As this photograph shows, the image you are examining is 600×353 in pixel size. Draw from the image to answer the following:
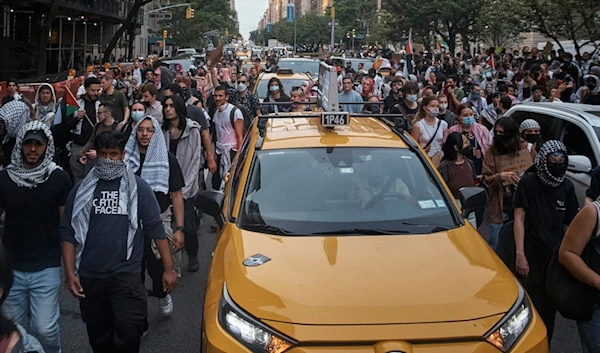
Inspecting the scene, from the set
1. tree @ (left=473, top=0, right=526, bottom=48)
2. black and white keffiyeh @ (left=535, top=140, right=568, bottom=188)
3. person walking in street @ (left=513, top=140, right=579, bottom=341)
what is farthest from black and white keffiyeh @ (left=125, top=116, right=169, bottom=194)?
tree @ (left=473, top=0, right=526, bottom=48)

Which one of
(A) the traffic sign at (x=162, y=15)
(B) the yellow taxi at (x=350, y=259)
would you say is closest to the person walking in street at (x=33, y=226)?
(B) the yellow taxi at (x=350, y=259)

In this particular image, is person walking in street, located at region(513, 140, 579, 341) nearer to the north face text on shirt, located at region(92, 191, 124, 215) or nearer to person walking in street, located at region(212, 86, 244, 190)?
the north face text on shirt, located at region(92, 191, 124, 215)

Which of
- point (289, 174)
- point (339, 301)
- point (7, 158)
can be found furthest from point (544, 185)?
point (7, 158)

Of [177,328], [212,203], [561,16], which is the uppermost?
[561,16]

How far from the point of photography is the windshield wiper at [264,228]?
435 cm

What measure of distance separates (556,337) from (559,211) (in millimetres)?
1405

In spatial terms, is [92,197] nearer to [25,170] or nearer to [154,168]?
[25,170]

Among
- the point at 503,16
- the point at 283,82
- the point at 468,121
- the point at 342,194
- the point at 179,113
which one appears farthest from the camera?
the point at 503,16

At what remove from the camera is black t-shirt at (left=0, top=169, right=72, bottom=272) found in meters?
4.43

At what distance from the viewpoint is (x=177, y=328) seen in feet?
19.2

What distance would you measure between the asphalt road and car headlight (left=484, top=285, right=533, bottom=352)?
2053 millimetres

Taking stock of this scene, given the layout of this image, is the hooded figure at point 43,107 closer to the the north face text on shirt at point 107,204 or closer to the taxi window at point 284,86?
the taxi window at point 284,86

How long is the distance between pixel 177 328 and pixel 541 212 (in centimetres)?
299

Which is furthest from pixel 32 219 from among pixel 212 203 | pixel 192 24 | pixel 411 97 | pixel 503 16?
pixel 192 24
